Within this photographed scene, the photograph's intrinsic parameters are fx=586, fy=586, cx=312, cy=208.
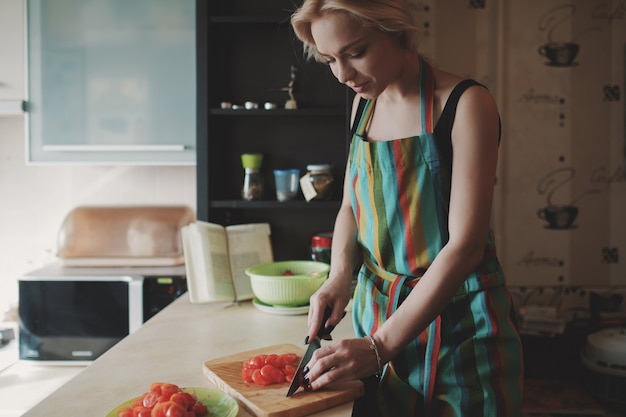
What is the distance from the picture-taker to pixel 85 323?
2207 millimetres

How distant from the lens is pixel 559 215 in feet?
8.41

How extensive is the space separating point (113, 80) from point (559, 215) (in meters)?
1.98

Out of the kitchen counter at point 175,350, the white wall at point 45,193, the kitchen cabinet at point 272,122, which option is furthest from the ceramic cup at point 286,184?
the white wall at point 45,193

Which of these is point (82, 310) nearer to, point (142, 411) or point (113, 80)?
point (113, 80)

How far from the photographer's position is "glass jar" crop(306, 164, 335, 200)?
216cm

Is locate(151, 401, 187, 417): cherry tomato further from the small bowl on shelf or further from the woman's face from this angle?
the small bowl on shelf

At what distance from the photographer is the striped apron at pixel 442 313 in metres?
1.11

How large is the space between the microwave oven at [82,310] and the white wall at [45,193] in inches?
24.2

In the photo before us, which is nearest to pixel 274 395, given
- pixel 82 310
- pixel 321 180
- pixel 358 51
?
pixel 358 51

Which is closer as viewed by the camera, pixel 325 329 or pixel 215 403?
pixel 215 403

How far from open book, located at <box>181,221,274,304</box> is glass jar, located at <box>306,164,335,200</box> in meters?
0.35

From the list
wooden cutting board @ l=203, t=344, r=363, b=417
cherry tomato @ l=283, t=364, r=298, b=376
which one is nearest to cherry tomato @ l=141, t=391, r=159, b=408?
wooden cutting board @ l=203, t=344, r=363, b=417

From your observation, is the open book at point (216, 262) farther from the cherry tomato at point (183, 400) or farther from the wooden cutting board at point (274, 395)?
the cherry tomato at point (183, 400)

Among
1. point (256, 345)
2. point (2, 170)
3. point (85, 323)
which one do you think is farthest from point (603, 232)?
point (2, 170)
